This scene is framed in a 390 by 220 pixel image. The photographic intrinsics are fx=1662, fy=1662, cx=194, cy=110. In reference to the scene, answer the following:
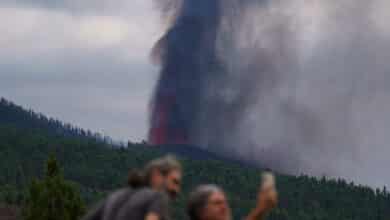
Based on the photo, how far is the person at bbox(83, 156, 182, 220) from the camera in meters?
17.9

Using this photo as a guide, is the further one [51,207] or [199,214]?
[51,207]

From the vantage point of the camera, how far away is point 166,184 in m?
18.3

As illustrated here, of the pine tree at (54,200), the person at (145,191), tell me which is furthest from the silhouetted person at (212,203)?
the pine tree at (54,200)

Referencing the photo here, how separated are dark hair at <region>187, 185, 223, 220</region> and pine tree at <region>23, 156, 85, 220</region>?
236 feet

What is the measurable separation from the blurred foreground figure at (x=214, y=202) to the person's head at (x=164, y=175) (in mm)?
291

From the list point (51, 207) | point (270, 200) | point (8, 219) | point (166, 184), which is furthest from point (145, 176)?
point (8, 219)

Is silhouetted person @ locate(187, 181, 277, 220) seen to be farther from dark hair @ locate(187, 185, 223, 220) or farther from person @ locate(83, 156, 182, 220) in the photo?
person @ locate(83, 156, 182, 220)

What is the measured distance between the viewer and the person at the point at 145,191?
58.9ft

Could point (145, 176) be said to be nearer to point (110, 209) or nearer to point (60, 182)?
point (110, 209)

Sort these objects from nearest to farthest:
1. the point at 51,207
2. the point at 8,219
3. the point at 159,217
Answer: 1. the point at 159,217
2. the point at 51,207
3. the point at 8,219

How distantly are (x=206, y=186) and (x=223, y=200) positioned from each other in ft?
0.83

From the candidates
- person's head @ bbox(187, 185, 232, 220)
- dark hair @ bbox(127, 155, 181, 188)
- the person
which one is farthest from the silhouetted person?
dark hair @ bbox(127, 155, 181, 188)

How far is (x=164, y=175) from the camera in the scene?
60.2 feet

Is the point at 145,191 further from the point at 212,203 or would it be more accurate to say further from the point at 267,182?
the point at 267,182
